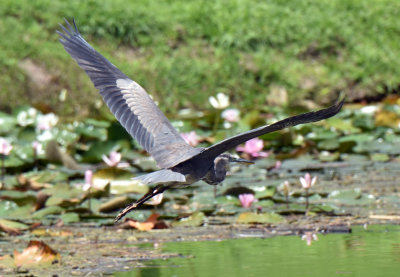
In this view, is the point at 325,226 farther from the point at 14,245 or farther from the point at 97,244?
the point at 14,245

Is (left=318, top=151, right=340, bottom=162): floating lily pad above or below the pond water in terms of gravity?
above

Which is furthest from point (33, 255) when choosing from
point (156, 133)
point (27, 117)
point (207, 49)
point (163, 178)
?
point (207, 49)

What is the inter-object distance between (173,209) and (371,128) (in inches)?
106

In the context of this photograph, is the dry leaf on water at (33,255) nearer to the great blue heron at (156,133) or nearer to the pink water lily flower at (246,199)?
the great blue heron at (156,133)

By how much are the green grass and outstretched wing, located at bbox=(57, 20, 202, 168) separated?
14.0ft

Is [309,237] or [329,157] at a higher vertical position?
[329,157]

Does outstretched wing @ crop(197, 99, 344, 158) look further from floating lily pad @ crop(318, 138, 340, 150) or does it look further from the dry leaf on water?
floating lily pad @ crop(318, 138, 340, 150)

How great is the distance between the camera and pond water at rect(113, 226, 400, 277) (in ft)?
10.2

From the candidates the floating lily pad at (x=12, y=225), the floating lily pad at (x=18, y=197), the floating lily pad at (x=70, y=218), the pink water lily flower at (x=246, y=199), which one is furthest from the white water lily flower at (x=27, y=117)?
the pink water lily flower at (x=246, y=199)

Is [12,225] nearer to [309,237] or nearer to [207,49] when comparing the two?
[309,237]

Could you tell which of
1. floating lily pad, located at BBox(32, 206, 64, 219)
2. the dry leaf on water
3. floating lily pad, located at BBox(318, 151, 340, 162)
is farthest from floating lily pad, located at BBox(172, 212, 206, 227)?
floating lily pad, located at BBox(318, 151, 340, 162)

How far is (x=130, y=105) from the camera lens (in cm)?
399

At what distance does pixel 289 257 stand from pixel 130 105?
45.1 inches

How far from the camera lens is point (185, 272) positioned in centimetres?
314
